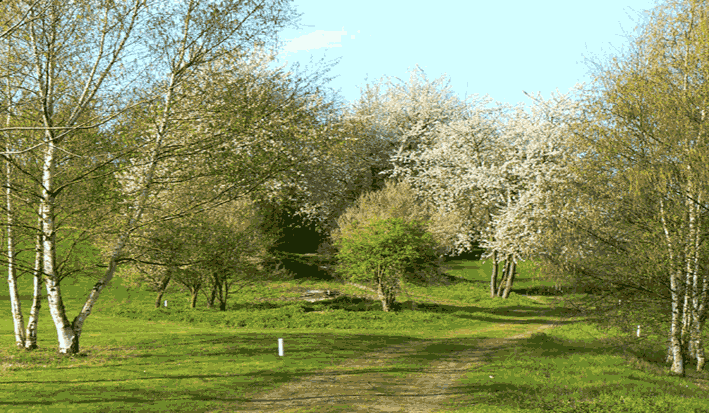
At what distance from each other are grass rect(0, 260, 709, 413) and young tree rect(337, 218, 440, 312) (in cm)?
164

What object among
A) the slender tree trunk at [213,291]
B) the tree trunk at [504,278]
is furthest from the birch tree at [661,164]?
the tree trunk at [504,278]

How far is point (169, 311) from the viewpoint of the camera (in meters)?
25.2

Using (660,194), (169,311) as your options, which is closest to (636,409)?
(660,194)

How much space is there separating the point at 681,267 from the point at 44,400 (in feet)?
48.6

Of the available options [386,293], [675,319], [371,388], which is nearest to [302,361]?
[371,388]

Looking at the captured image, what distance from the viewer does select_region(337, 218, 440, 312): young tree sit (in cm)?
2467

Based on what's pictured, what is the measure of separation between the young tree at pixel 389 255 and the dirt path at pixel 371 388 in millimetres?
8649

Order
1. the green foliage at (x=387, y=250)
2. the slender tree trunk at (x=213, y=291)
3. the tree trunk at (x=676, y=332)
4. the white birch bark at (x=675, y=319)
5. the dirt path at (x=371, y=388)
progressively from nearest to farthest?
the dirt path at (x=371, y=388) < the white birch bark at (x=675, y=319) < the tree trunk at (x=676, y=332) < the green foliage at (x=387, y=250) < the slender tree trunk at (x=213, y=291)

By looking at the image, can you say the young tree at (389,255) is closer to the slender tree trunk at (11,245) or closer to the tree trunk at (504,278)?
the tree trunk at (504,278)

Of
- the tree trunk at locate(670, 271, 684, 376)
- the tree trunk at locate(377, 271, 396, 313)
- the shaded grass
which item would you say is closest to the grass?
the shaded grass

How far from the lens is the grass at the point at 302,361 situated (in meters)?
10.9

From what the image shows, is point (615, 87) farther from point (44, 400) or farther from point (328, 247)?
point (328, 247)

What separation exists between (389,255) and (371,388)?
1300cm

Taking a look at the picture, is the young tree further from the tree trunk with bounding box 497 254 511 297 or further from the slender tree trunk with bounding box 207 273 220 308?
the tree trunk with bounding box 497 254 511 297
